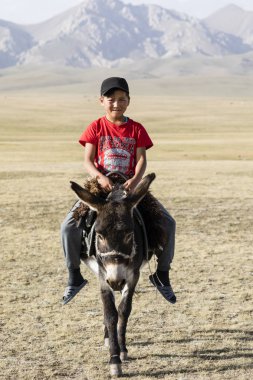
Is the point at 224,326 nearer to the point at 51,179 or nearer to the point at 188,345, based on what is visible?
the point at 188,345

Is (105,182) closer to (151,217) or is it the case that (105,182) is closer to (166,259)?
(151,217)

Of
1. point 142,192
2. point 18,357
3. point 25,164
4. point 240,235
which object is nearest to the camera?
point 142,192

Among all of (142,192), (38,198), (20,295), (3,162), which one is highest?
(142,192)

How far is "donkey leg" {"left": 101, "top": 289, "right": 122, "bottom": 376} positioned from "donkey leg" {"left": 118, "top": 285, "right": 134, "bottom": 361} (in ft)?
0.52

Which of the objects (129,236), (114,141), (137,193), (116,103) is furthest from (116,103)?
(129,236)

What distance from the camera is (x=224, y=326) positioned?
7898 mm

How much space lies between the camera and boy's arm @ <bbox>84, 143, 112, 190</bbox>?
623 centimetres

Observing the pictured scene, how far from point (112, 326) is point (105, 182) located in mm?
1534

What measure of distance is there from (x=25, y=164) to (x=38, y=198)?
1283 cm

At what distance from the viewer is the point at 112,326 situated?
6.22 metres

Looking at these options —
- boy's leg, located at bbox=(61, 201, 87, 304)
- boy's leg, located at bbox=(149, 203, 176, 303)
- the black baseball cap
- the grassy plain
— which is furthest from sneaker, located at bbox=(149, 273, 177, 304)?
the black baseball cap

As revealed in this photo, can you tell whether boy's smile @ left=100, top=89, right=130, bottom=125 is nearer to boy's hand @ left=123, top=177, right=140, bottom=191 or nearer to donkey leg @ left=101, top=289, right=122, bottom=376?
boy's hand @ left=123, top=177, right=140, bottom=191

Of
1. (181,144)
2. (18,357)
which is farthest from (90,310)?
(181,144)

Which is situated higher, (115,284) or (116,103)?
(116,103)
